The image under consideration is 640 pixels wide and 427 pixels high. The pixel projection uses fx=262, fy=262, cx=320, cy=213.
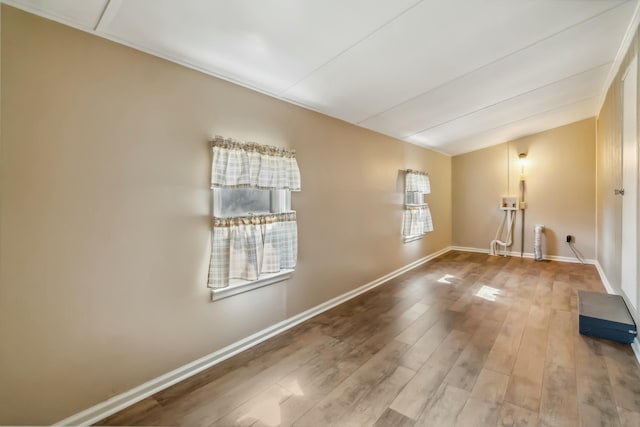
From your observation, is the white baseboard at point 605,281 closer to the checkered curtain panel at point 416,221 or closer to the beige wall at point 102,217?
the checkered curtain panel at point 416,221

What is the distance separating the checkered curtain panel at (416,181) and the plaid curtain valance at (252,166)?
243 centimetres

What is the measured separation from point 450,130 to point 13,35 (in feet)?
14.9

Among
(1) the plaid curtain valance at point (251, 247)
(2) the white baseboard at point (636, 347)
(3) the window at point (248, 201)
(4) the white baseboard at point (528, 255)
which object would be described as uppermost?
(3) the window at point (248, 201)

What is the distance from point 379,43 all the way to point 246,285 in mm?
2068

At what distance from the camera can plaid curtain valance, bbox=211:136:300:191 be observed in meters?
1.93

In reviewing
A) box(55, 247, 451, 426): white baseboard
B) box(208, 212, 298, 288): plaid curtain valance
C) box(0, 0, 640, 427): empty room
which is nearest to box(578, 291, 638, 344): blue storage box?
box(0, 0, 640, 427): empty room

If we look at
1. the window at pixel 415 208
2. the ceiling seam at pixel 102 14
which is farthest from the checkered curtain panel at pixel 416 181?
the ceiling seam at pixel 102 14

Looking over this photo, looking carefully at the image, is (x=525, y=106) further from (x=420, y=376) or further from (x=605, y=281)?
(x=420, y=376)

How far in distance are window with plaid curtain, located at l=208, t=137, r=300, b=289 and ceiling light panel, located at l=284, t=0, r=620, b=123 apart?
2.26 feet

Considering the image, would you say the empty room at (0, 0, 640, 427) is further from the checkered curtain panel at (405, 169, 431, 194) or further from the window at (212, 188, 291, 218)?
the checkered curtain panel at (405, 169, 431, 194)

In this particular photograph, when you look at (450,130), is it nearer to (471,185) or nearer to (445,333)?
(471,185)

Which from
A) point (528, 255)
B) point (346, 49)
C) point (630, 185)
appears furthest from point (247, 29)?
point (528, 255)

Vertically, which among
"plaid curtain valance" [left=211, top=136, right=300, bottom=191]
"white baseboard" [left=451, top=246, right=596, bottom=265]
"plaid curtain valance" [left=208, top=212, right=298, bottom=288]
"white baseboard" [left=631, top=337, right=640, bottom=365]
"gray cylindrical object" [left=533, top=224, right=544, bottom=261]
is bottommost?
"white baseboard" [left=631, top=337, right=640, bottom=365]

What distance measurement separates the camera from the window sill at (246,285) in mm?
1983
